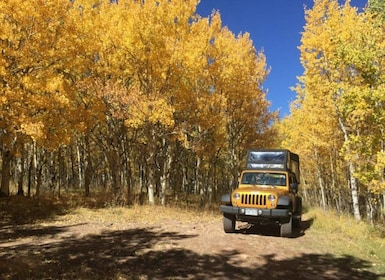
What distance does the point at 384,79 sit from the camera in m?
12.0

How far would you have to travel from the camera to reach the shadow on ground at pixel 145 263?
7.36 m

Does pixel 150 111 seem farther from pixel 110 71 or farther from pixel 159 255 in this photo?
pixel 159 255

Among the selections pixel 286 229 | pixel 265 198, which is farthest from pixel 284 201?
pixel 286 229

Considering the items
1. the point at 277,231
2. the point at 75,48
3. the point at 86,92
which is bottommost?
the point at 277,231

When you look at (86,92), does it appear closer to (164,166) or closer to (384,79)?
(164,166)

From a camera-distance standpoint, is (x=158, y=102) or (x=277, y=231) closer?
(x=277, y=231)

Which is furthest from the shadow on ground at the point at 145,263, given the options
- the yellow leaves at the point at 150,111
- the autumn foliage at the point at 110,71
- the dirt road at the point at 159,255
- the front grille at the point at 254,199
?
the yellow leaves at the point at 150,111

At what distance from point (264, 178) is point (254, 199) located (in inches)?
63.5

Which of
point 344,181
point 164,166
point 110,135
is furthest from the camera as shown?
point 344,181

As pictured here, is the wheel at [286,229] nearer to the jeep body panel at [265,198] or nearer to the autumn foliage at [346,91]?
the jeep body panel at [265,198]

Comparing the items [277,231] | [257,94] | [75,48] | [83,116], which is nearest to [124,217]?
[83,116]

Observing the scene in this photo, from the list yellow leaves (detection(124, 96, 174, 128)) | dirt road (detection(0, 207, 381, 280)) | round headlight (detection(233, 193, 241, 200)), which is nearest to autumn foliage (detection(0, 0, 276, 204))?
yellow leaves (detection(124, 96, 174, 128))

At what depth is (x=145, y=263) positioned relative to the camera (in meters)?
8.21

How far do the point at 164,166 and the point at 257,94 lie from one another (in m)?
8.65
